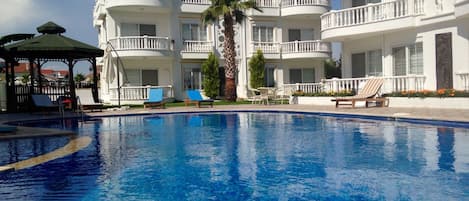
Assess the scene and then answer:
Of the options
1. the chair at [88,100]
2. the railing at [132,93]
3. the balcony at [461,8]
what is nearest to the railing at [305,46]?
the railing at [132,93]

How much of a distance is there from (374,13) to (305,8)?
9941 mm

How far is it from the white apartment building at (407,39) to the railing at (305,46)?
5.71 m

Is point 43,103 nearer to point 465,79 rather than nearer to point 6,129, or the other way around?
point 6,129

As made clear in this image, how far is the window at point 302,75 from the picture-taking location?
32188 millimetres

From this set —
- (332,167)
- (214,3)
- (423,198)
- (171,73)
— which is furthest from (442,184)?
(171,73)

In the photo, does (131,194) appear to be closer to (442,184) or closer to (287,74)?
(442,184)

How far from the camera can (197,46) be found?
2933cm

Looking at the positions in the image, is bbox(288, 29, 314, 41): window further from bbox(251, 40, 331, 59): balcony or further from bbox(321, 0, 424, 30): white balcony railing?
bbox(321, 0, 424, 30): white balcony railing

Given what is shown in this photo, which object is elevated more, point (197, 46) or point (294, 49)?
point (197, 46)

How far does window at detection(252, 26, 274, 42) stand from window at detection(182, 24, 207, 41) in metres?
3.86

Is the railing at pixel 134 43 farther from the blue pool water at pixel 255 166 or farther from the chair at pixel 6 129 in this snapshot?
the chair at pixel 6 129

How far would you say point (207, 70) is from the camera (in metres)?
28.5

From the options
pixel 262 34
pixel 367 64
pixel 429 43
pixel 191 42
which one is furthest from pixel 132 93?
pixel 429 43

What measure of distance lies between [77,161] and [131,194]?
2.96 metres
